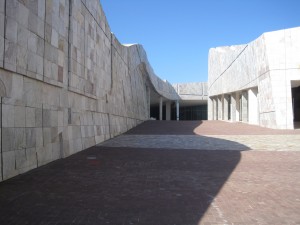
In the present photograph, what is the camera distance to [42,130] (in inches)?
334

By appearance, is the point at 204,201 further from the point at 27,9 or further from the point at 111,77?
the point at 111,77

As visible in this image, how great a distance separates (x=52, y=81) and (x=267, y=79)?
17.8m

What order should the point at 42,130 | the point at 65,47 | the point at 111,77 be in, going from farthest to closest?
the point at 111,77
the point at 65,47
the point at 42,130

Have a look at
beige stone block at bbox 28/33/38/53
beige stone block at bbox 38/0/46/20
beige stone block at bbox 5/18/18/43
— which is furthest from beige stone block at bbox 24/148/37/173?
beige stone block at bbox 38/0/46/20

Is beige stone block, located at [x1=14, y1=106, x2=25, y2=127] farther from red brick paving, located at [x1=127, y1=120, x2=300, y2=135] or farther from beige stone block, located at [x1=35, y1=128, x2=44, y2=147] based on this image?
red brick paving, located at [x1=127, y1=120, x2=300, y2=135]

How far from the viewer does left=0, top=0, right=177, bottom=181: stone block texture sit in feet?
22.3

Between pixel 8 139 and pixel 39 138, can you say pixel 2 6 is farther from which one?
pixel 39 138

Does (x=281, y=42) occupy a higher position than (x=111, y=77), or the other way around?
(x=281, y=42)

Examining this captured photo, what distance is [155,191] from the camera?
19.6 feet

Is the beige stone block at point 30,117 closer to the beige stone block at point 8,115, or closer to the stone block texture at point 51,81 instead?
the stone block texture at point 51,81

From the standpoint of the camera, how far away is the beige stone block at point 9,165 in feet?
21.3

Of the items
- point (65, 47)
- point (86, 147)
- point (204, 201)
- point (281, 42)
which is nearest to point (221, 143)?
point (86, 147)

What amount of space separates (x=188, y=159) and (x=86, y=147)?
4.27 metres

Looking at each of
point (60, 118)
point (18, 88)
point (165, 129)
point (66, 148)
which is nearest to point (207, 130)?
point (165, 129)
